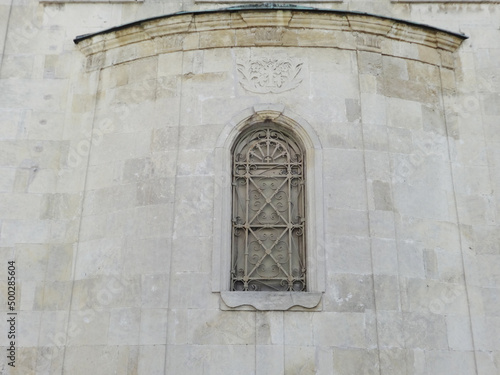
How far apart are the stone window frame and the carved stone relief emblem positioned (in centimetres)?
40

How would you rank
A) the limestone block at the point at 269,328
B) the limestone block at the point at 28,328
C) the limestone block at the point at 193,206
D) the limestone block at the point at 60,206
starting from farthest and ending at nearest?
the limestone block at the point at 60,206, the limestone block at the point at 28,328, the limestone block at the point at 193,206, the limestone block at the point at 269,328

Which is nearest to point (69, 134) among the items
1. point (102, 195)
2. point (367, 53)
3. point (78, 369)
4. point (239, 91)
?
point (102, 195)

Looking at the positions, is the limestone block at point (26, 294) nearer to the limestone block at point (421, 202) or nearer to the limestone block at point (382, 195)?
the limestone block at point (382, 195)

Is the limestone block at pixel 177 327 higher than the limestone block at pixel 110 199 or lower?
lower

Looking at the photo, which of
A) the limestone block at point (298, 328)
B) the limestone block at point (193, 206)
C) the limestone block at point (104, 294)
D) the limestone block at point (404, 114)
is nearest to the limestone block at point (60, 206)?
the limestone block at point (104, 294)

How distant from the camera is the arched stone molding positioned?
12.1m

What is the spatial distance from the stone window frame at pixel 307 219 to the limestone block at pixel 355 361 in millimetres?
795

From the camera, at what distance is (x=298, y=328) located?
10375 millimetres

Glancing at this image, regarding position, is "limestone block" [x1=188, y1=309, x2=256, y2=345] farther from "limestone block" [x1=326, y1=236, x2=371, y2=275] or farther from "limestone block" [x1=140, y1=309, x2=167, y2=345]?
"limestone block" [x1=326, y1=236, x2=371, y2=275]

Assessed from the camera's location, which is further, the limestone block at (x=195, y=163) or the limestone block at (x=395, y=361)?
the limestone block at (x=195, y=163)

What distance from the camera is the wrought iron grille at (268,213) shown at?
432 inches

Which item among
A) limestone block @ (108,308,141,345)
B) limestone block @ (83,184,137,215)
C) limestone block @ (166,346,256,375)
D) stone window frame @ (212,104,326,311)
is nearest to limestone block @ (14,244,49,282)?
limestone block @ (83,184,137,215)

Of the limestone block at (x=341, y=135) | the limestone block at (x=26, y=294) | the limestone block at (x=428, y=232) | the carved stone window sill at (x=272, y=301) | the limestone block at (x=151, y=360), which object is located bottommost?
the limestone block at (x=151, y=360)

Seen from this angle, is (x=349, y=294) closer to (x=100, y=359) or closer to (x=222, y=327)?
(x=222, y=327)
